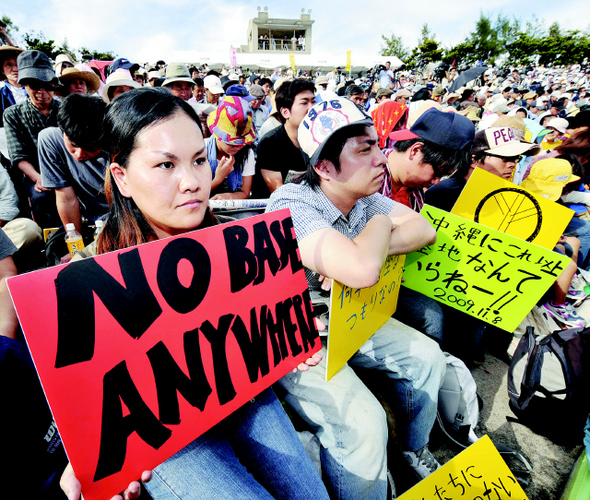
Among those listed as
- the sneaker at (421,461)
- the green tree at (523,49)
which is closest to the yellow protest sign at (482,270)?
the sneaker at (421,461)

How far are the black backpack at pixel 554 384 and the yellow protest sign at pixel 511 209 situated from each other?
0.67m

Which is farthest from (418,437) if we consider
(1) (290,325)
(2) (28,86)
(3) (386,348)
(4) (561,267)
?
(2) (28,86)

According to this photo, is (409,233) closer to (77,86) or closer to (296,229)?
(296,229)

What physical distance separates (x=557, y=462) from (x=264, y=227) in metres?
2.36

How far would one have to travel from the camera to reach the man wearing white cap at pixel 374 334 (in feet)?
4.38

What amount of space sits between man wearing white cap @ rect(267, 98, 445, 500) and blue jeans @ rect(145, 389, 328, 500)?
6.4 inches

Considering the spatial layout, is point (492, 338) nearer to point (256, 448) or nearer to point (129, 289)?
point (256, 448)

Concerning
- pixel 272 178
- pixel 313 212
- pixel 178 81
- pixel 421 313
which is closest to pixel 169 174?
pixel 313 212

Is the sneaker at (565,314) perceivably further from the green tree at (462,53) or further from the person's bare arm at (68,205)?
the green tree at (462,53)

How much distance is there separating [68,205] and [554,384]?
3.68 metres

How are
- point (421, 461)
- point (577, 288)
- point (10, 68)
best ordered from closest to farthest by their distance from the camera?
point (421, 461), point (577, 288), point (10, 68)

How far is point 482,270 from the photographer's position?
6.22 ft

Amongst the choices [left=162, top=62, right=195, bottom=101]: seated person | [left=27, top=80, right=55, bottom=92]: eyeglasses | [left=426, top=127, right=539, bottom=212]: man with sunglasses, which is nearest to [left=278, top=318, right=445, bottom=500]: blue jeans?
[left=426, top=127, right=539, bottom=212]: man with sunglasses

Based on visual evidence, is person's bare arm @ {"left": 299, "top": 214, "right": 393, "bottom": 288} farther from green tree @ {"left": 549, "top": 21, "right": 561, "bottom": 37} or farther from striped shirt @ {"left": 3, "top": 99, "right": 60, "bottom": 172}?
green tree @ {"left": 549, "top": 21, "right": 561, "bottom": 37}
